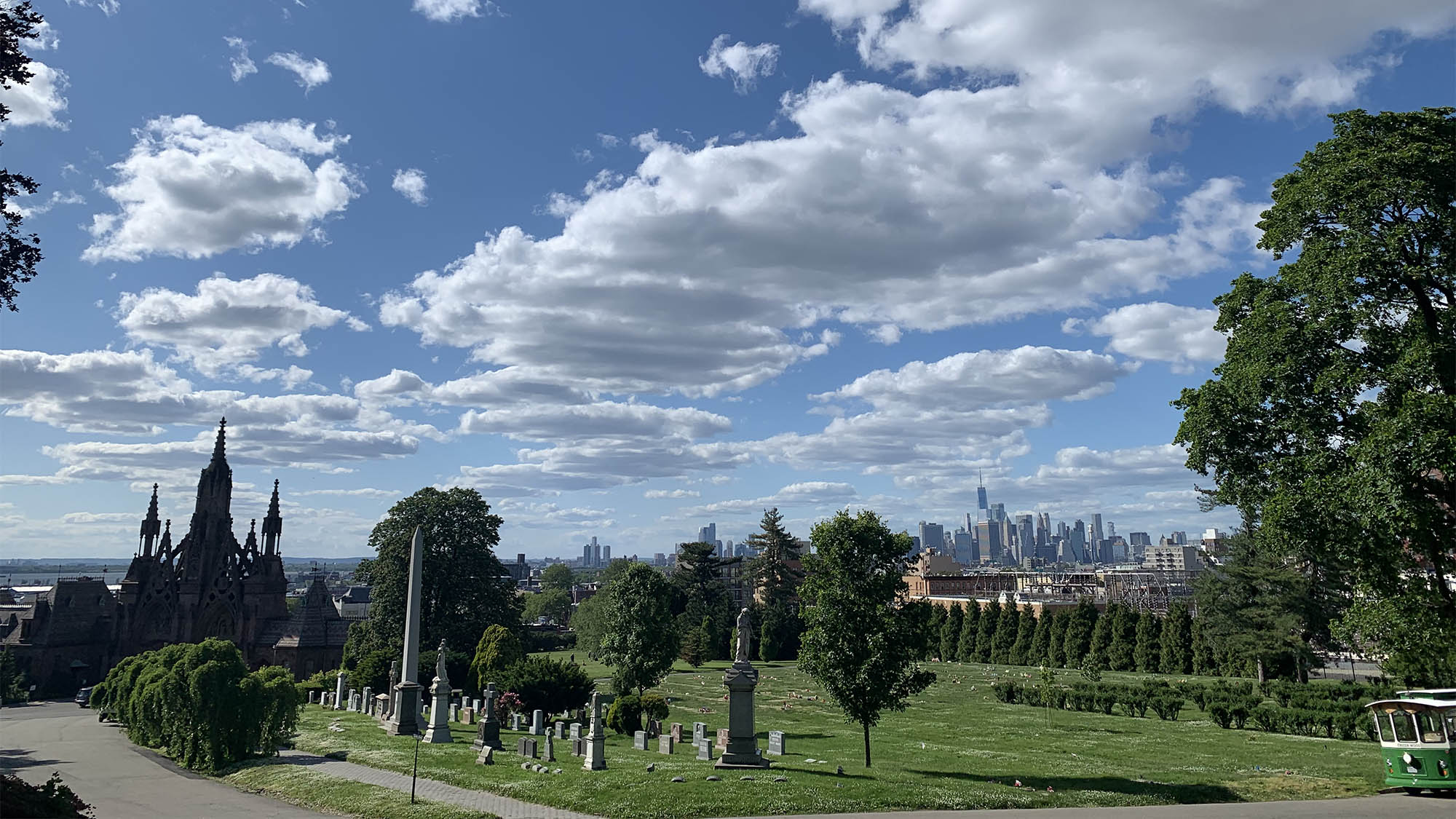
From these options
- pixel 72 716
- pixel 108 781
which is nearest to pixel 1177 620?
pixel 108 781

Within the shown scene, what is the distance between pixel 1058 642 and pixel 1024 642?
10.8ft

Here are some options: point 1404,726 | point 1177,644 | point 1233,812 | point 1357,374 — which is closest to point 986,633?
point 1177,644

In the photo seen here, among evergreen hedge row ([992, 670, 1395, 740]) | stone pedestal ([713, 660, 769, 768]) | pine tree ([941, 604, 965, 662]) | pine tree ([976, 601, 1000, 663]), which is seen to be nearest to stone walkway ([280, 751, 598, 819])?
stone pedestal ([713, 660, 769, 768])

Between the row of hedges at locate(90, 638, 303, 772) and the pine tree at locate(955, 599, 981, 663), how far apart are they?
4968 centimetres

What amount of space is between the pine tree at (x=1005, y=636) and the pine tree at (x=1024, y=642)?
53 cm

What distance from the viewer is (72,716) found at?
49375mm

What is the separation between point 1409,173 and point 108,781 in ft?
126

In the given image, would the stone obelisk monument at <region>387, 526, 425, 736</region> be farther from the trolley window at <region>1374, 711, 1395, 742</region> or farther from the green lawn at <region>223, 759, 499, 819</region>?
the trolley window at <region>1374, 711, 1395, 742</region>

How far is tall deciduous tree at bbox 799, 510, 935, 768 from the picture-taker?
21359 millimetres

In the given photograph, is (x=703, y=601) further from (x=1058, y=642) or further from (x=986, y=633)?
(x=1058, y=642)

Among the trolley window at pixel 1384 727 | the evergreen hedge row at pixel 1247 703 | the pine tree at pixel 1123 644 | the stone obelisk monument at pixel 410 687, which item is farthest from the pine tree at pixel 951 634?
the trolley window at pixel 1384 727

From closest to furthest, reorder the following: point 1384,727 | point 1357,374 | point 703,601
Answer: point 1357,374, point 1384,727, point 703,601

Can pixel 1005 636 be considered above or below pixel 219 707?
below

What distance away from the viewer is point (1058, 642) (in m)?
57.5
